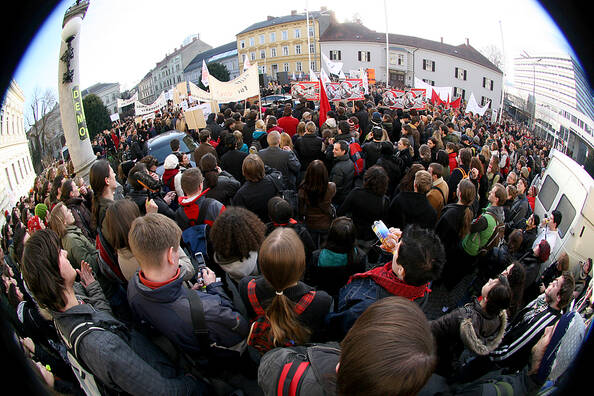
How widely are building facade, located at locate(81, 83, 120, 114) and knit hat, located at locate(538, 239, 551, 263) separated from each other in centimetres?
222

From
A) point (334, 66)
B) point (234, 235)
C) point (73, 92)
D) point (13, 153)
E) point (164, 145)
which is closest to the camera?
point (13, 153)

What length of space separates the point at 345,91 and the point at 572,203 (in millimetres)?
10085

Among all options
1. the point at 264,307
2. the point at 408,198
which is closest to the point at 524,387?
the point at 264,307

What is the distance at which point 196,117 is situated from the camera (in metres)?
8.82

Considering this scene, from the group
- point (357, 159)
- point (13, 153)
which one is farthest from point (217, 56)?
point (357, 159)

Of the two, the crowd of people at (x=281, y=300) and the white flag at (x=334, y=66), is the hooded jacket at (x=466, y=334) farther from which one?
the white flag at (x=334, y=66)

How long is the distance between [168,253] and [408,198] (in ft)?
10.0

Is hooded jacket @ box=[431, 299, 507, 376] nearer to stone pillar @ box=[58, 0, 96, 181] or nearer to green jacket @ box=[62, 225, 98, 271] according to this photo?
stone pillar @ box=[58, 0, 96, 181]

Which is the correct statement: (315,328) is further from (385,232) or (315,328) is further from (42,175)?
(42,175)

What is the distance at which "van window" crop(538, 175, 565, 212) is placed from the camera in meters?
1.27

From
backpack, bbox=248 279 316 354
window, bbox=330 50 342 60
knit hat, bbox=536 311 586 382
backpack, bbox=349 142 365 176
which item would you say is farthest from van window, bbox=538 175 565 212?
window, bbox=330 50 342 60

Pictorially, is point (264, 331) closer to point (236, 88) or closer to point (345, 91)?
point (236, 88)

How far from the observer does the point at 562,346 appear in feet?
3.59

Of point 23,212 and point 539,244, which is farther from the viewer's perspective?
point 23,212
